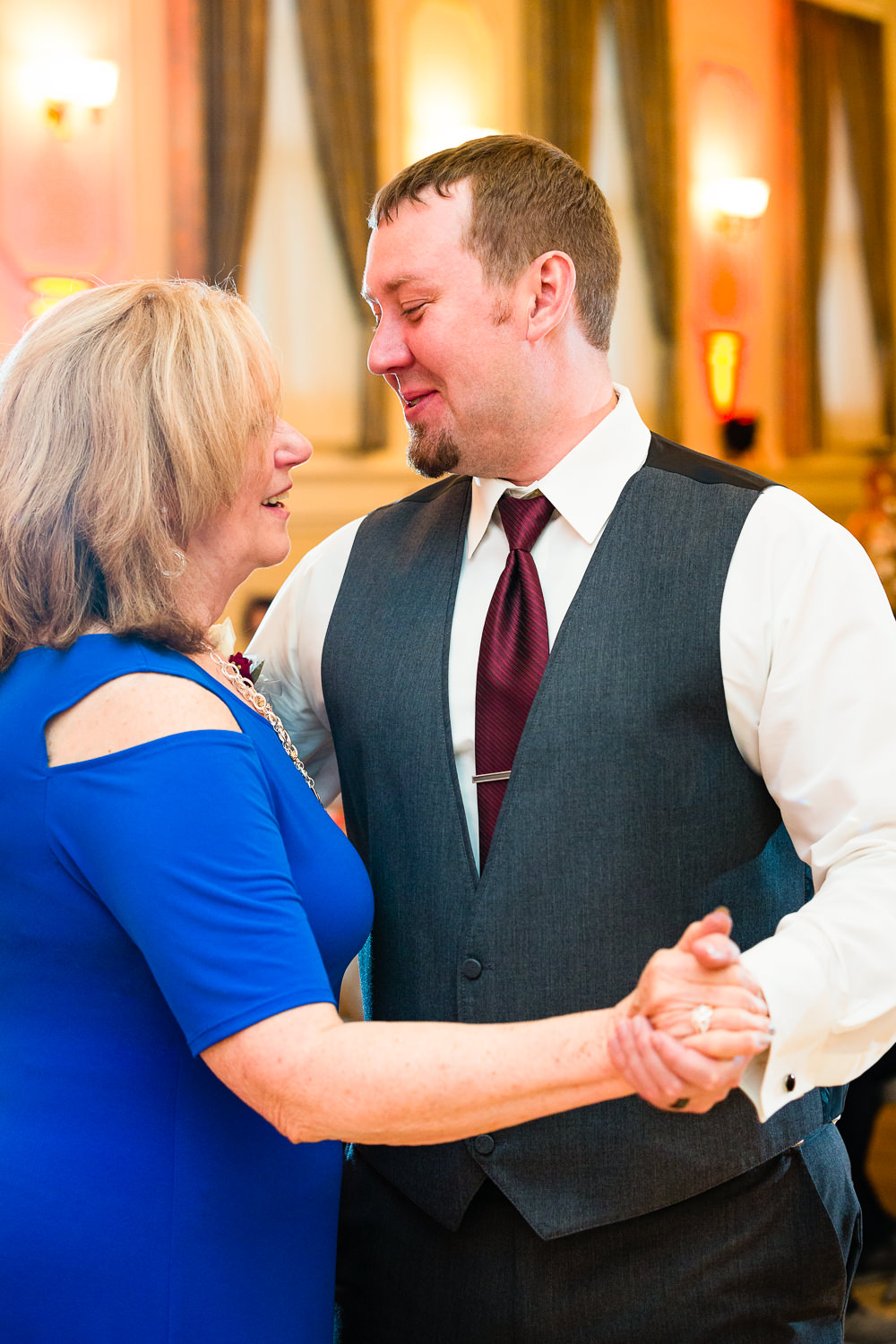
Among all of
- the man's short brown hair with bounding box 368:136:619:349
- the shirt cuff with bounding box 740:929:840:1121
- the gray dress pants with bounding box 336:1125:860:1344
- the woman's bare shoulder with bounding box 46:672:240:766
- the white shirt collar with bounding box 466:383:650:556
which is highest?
the man's short brown hair with bounding box 368:136:619:349

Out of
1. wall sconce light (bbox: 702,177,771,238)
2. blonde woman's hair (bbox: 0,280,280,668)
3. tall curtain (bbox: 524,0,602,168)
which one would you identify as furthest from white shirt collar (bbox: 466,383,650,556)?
wall sconce light (bbox: 702,177,771,238)

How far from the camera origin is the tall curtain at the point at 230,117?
5.21 m

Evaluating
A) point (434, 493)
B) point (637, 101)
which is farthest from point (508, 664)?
point (637, 101)

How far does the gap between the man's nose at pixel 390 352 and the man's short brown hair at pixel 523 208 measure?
0.14 meters

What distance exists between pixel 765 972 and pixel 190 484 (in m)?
0.71

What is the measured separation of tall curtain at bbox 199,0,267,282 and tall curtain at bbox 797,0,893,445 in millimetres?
3720

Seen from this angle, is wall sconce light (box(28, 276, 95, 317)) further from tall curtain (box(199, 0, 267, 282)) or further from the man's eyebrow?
the man's eyebrow

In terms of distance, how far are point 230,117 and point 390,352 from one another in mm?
4164

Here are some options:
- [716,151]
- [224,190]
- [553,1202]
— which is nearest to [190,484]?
[553,1202]

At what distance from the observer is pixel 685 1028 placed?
1054mm

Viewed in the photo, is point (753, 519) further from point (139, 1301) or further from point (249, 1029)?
point (139, 1301)

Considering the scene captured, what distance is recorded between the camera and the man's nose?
1648 millimetres

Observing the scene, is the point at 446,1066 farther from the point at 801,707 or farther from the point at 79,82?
the point at 79,82

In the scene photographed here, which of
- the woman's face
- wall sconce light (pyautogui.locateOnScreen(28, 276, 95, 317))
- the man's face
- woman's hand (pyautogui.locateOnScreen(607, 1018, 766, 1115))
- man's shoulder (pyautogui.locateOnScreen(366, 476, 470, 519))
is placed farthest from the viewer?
wall sconce light (pyautogui.locateOnScreen(28, 276, 95, 317))
